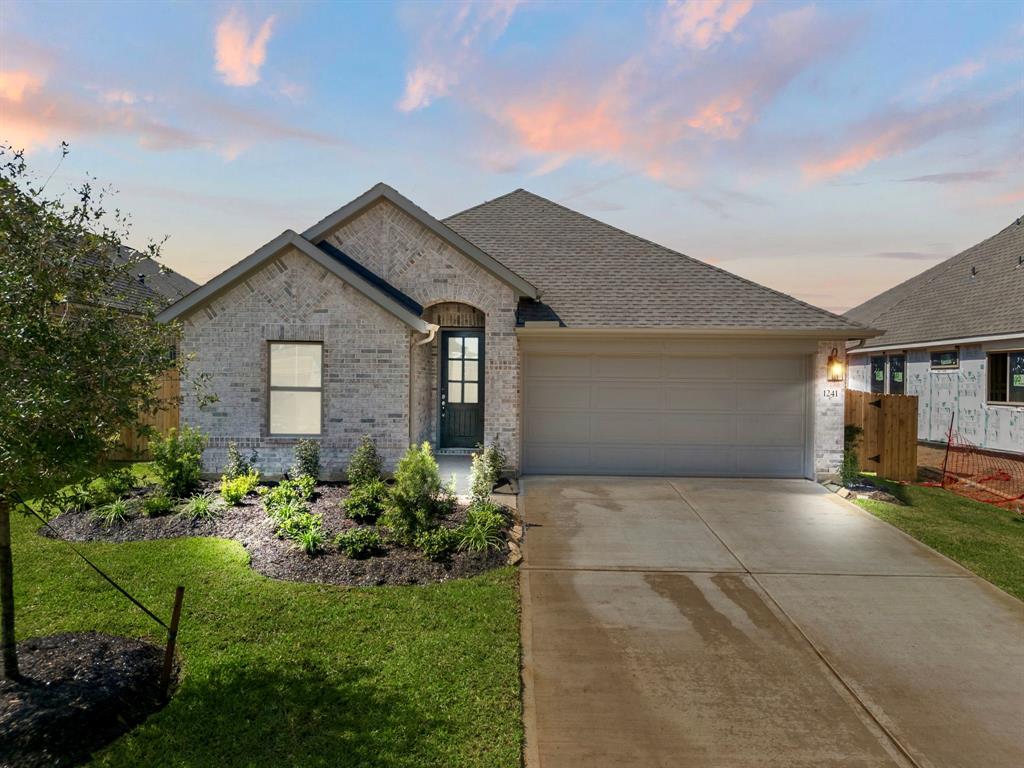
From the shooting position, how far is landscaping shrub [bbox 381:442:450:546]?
7238mm

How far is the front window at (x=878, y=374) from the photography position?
72.7 feet

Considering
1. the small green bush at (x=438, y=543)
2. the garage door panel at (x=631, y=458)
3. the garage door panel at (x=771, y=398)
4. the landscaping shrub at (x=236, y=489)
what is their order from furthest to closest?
1. the garage door panel at (x=631, y=458)
2. the garage door panel at (x=771, y=398)
3. the landscaping shrub at (x=236, y=489)
4. the small green bush at (x=438, y=543)

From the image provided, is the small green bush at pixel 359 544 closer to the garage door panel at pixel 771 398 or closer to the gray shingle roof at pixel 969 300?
the garage door panel at pixel 771 398

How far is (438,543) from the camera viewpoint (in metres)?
6.84

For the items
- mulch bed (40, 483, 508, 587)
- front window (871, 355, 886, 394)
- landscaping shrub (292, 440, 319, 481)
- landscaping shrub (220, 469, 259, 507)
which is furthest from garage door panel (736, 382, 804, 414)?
front window (871, 355, 886, 394)

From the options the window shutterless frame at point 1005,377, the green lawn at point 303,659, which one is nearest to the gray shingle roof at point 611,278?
the green lawn at point 303,659

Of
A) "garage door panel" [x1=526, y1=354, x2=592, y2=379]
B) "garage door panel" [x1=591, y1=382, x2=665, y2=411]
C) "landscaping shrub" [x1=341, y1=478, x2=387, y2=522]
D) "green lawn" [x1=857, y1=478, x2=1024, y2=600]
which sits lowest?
"green lawn" [x1=857, y1=478, x2=1024, y2=600]

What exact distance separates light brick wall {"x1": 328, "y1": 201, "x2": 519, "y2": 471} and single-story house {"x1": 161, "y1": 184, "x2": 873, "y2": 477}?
3cm

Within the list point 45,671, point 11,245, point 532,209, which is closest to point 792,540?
point 45,671

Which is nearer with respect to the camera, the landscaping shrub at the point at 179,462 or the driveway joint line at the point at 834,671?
the driveway joint line at the point at 834,671

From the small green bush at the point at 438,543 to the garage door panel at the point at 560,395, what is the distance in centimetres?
505

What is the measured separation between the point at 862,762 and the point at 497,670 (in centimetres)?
246

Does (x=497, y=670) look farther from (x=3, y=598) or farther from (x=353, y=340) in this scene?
(x=353, y=340)

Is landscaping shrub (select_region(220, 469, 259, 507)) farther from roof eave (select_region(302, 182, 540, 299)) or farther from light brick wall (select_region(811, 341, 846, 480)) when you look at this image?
light brick wall (select_region(811, 341, 846, 480))
